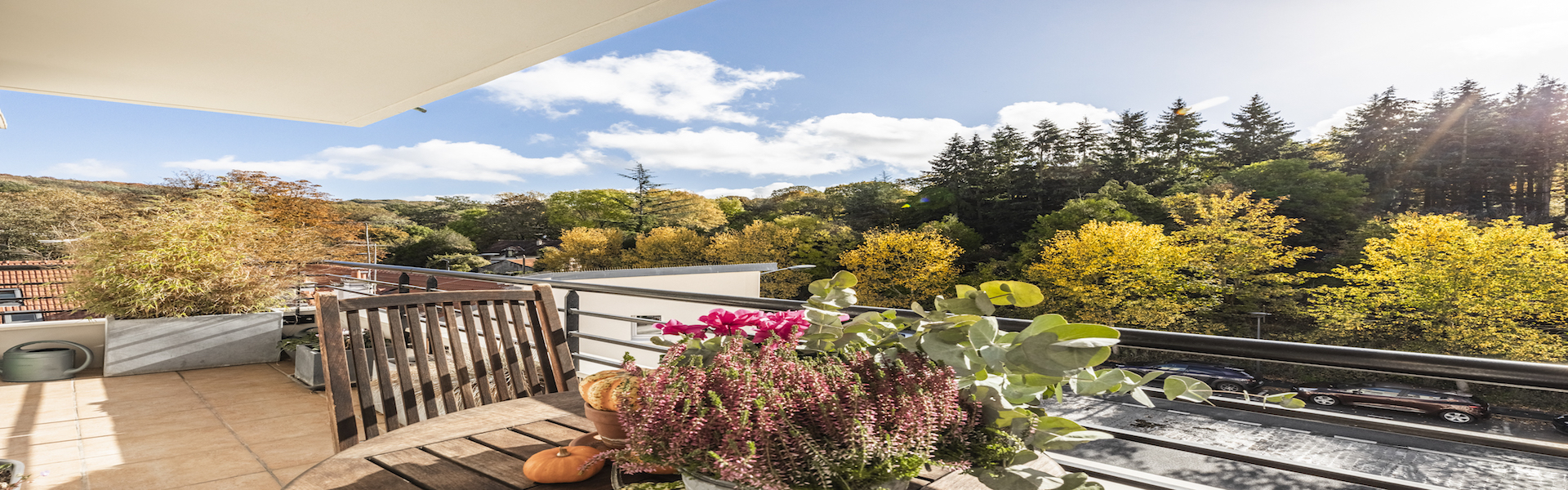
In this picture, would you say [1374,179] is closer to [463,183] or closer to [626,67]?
[626,67]

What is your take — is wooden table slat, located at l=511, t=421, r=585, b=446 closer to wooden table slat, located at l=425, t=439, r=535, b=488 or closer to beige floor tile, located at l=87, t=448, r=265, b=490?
wooden table slat, located at l=425, t=439, r=535, b=488

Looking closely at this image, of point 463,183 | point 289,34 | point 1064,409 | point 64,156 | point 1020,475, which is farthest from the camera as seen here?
point 463,183

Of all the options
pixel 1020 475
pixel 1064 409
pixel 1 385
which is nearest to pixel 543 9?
pixel 1020 475

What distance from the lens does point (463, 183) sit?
40125 mm

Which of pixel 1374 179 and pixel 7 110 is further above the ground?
pixel 7 110

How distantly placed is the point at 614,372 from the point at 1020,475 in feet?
1.69

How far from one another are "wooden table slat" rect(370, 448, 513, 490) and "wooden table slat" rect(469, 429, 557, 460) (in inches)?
2.9

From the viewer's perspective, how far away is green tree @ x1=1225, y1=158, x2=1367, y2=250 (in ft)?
81.6

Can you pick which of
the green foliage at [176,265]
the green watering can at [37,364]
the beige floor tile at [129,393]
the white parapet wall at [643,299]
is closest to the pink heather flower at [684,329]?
the beige floor tile at [129,393]

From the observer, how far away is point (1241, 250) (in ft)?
83.3

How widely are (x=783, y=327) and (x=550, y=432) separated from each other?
56 cm

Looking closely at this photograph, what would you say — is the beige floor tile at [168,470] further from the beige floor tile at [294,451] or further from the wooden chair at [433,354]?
the wooden chair at [433,354]

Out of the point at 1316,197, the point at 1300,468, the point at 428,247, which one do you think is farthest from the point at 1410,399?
the point at 428,247

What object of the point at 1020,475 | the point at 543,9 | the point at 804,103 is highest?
the point at 804,103
